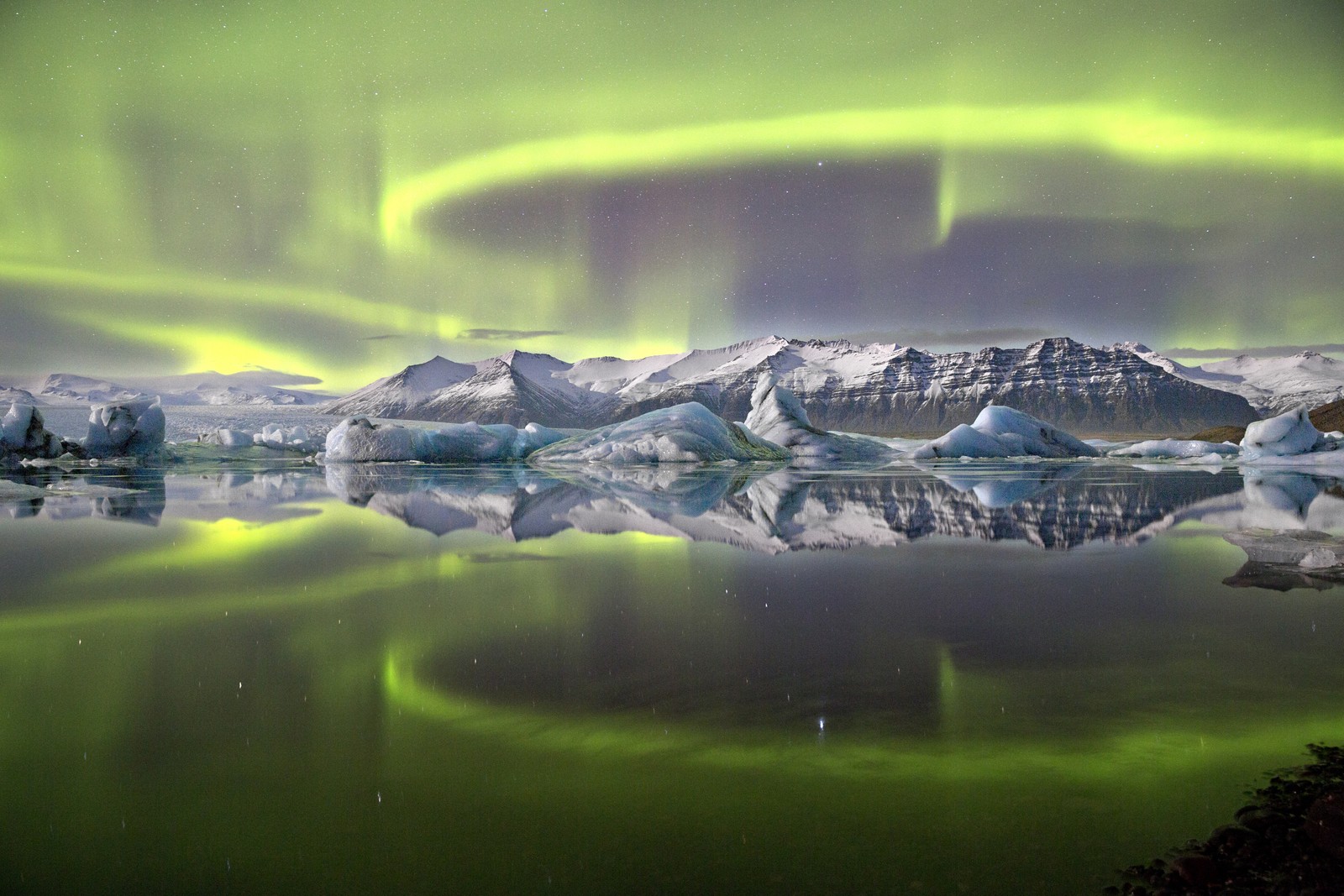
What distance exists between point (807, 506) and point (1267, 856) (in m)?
13.9

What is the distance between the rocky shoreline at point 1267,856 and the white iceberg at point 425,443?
47609 mm

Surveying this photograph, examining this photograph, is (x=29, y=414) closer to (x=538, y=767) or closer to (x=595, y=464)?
(x=595, y=464)

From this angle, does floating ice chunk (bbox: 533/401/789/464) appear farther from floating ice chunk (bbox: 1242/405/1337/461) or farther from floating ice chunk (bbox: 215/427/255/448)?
floating ice chunk (bbox: 1242/405/1337/461)

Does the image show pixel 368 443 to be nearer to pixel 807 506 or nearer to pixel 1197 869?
pixel 807 506

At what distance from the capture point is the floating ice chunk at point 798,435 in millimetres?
53938

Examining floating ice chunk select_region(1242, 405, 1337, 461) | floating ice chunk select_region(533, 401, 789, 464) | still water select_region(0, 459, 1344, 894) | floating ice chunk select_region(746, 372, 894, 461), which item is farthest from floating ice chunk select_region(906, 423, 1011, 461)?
still water select_region(0, 459, 1344, 894)

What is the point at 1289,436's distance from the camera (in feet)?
138

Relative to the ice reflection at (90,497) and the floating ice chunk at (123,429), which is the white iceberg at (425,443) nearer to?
Result: the floating ice chunk at (123,429)

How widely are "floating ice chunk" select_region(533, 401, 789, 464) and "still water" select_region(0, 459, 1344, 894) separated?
34.8 m

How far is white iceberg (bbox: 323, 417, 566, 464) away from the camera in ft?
153

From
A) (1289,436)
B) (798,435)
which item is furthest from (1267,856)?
(798,435)

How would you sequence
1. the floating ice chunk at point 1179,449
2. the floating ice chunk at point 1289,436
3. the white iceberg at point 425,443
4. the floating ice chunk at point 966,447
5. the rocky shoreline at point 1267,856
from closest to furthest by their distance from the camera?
the rocky shoreline at point 1267,856 < the floating ice chunk at point 1289,436 < the white iceberg at point 425,443 < the floating ice chunk at point 1179,449 < the floating ice chunk at point 966,447

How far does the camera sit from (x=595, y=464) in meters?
44.4

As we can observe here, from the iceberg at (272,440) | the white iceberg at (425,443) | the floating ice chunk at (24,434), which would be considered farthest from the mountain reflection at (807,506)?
the iceberg at (272,440)
